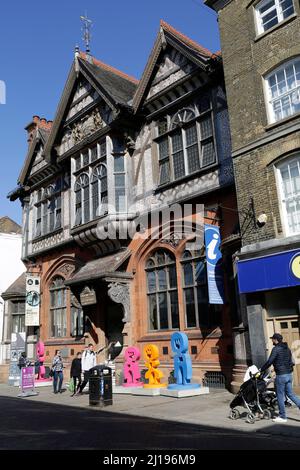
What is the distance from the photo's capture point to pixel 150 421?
10148 mm

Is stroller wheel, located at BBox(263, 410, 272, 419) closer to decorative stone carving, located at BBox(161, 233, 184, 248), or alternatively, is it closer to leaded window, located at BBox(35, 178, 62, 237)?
decorative stone carving, located at BBox(161, 233, 184, 248)

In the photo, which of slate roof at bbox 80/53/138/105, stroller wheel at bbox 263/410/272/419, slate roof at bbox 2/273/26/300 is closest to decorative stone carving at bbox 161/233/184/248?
slate roof at bbox 80/53/138/105

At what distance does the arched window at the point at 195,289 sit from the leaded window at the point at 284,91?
5.60 meters

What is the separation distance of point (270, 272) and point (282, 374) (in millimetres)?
3639

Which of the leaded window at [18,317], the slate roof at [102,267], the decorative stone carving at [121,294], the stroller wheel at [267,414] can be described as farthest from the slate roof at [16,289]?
the stroller wheel at [267,414]

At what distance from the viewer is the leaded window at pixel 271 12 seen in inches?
540

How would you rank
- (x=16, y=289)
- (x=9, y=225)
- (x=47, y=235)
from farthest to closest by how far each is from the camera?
(x=9, y=225) → (x=16, y=289) → (x=47, y=235)

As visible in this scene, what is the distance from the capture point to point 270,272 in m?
12.3

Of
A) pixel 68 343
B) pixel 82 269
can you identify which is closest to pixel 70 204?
pixel 82 269

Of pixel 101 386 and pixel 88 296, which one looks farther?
pixel 88 296

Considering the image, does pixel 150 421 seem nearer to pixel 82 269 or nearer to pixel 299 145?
pixel 299 145

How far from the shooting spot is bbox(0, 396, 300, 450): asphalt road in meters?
7.61

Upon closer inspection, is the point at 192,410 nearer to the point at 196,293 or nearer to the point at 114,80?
the point at 196,293

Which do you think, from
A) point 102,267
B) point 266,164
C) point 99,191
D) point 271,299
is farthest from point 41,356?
point 266,164
